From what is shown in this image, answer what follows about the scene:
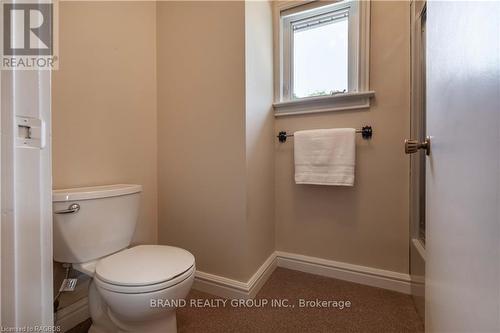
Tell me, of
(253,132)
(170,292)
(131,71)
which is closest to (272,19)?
(253,132)

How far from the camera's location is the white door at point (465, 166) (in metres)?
0.33

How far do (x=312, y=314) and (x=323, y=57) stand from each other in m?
1.63

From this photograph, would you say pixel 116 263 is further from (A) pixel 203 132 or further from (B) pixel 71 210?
(A) pixel 203 132

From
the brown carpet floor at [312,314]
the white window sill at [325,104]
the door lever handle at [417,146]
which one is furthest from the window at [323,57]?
the brown carpet floor at [312,314]

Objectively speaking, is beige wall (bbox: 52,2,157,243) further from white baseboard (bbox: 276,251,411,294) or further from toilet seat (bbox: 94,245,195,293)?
white baseboard (bbox: 276,251,411,294)

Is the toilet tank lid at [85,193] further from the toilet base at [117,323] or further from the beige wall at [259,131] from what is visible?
the beige wall at [259,131]

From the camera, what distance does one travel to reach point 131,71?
4.62ft

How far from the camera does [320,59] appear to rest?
5.53 ft

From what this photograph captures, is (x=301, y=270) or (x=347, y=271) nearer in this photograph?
(x=347, y=271)

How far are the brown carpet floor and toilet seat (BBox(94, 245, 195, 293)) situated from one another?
16.0 inches

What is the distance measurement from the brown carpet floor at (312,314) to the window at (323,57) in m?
1.16

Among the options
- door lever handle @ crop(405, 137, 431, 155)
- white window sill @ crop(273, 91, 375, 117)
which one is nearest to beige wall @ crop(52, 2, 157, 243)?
white window sill @ crop(273, 91, 375, 117)

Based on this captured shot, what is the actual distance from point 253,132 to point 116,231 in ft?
2.91

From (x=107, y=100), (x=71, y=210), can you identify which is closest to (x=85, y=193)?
(x=71, y=210)
